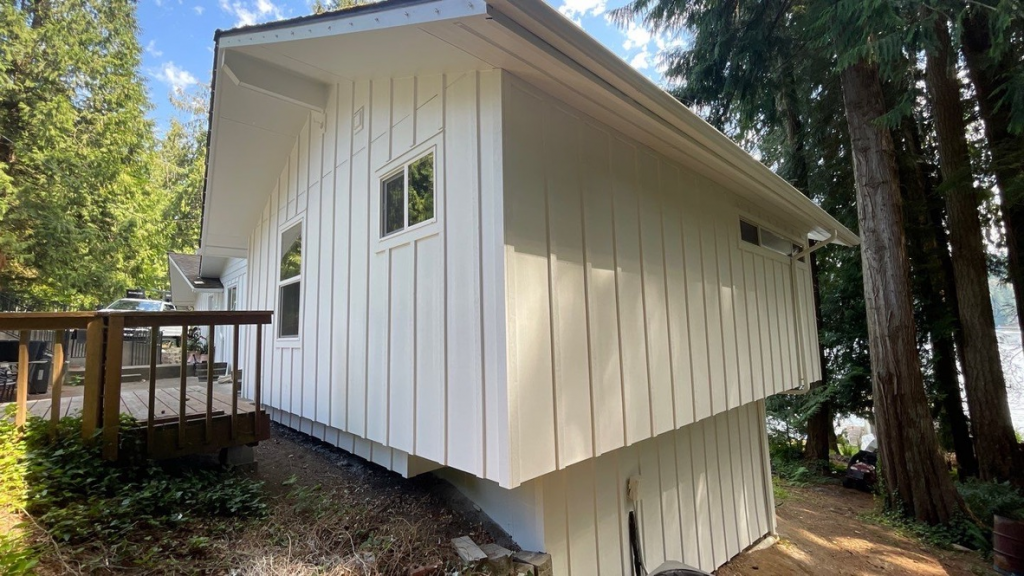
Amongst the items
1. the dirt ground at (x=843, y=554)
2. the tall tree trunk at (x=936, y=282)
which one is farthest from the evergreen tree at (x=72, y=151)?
the tall tree trunk at (x=936, y=282)

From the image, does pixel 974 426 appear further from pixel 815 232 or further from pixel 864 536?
pixel 815 232

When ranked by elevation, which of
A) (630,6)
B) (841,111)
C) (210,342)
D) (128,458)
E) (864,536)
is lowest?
(864,536)

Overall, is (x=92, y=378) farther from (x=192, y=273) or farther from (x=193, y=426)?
(x=192, y=273)

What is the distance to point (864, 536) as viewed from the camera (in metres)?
6.18

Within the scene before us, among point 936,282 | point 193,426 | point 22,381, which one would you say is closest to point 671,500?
point 193,426

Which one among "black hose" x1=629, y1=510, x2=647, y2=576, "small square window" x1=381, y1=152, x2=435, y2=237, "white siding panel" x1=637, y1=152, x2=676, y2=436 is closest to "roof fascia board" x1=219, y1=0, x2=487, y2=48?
"small square window" x1=381, y1=152, x2=435, y2=237

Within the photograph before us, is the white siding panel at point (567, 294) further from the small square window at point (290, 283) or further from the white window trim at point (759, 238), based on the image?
the small square window at point (290, 283)

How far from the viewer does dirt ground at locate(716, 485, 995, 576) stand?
5.14 meters

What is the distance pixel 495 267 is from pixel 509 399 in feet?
2.34

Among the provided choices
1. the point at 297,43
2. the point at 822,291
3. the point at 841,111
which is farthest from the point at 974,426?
the point at 297,43

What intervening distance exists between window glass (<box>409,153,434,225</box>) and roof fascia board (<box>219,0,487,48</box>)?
85cm

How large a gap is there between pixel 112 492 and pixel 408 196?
2.67 m

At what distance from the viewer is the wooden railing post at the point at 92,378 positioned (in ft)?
9.80

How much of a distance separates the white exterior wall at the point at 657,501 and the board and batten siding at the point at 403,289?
2.52ft
